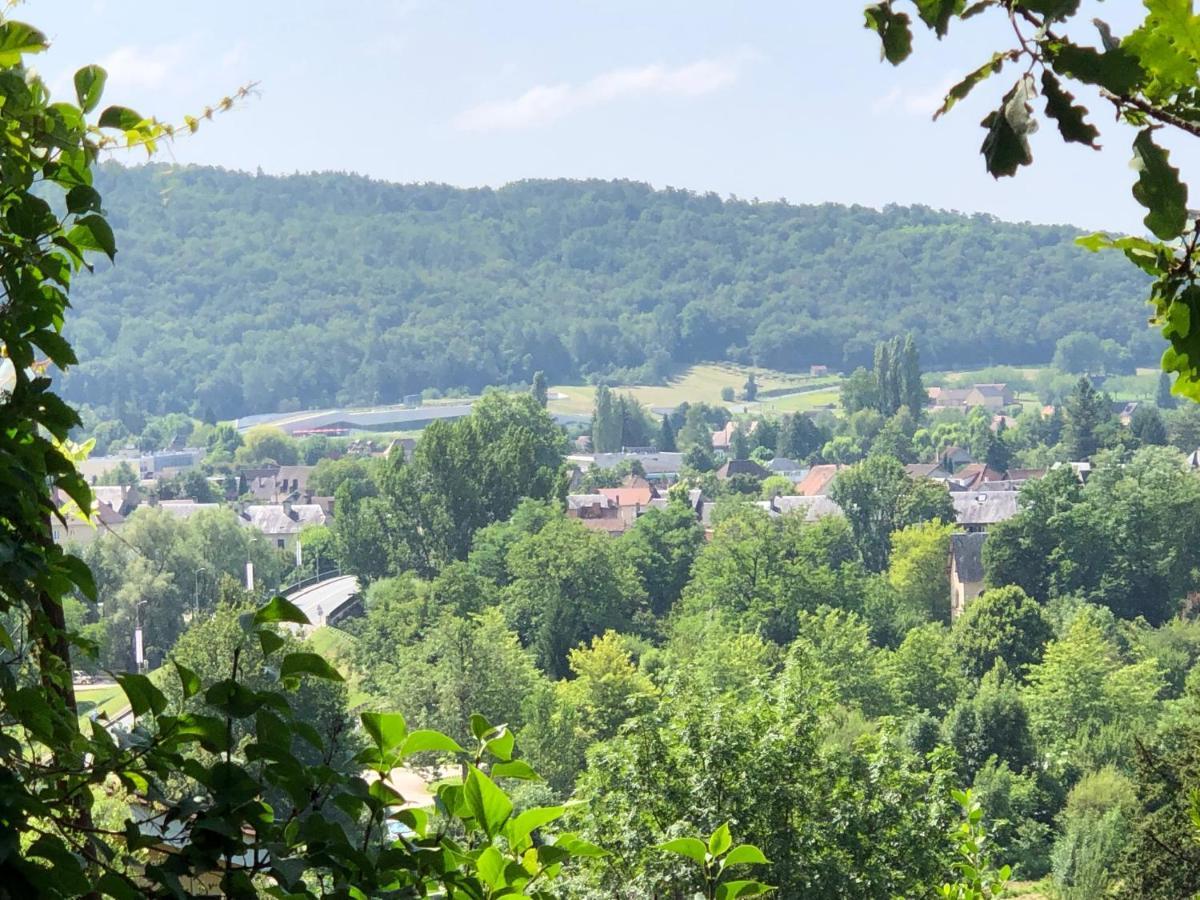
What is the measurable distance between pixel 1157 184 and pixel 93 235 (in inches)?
40.0

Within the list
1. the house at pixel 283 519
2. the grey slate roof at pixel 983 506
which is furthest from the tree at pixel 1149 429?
the house at pixel 283 519

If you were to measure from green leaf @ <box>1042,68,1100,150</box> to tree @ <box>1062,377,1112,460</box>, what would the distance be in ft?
286

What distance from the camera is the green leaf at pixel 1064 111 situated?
3.22 ft

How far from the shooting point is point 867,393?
112375mm

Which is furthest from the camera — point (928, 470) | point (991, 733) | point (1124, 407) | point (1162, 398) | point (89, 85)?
point (1162, 398)

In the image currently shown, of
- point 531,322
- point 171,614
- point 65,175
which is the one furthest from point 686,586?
point 531,322

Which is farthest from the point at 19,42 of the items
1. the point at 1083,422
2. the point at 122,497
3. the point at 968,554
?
the point at 1083,422

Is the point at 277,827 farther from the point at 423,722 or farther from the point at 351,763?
the point at 423,722

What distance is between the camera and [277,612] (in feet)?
4.02

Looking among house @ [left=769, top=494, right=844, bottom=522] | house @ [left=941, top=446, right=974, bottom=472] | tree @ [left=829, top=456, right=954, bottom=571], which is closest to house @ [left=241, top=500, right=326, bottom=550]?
house @ [left=769, top=494, right=844, bottom=522]

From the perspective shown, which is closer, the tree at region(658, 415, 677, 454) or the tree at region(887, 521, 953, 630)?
the tree at region(887, 521, 953, 630)

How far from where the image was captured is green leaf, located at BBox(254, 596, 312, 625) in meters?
1.20

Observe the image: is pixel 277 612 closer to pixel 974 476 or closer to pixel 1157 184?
pixel 1157 184

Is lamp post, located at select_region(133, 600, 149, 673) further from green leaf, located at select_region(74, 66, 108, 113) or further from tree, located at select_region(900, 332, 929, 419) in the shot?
tree, located at select_region(900, 332, 929, 419)
